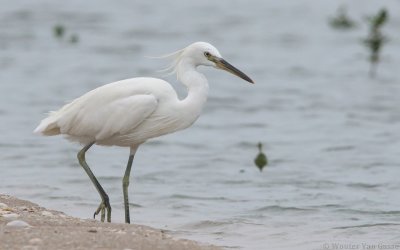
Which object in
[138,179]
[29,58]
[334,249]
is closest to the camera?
[334,249]

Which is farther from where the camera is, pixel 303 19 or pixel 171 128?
pixel 303 19

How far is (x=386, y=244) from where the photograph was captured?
30.8ft

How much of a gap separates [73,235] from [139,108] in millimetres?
1909

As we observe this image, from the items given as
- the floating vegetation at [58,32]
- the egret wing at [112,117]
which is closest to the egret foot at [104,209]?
the egret wing at [112,117]

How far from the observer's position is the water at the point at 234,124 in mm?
10805

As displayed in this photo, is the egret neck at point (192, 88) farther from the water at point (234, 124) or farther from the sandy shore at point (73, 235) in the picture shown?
the sandy shore at point (73, 235)

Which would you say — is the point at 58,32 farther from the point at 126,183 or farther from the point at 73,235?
the point at 73,235

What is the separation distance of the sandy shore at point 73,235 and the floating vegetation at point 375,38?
1081cm

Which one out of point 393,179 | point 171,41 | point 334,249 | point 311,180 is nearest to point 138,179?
point 311,180

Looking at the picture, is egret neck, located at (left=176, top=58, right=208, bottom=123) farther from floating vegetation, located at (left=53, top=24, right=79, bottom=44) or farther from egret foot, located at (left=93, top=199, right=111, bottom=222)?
floating vegetation, located at (left=53, top=24, right=79, bottom=44)

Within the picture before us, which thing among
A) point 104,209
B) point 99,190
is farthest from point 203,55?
point 104,209

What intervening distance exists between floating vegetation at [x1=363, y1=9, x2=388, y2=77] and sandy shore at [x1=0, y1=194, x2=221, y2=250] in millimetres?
10811

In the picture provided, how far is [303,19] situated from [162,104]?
17.4 m

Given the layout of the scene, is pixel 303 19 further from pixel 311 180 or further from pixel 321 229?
pixel 321 229
